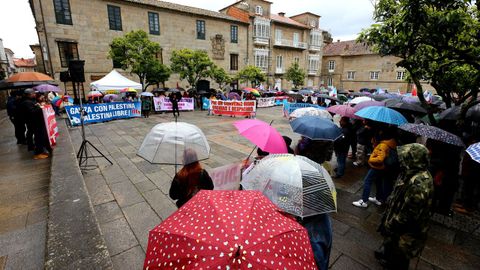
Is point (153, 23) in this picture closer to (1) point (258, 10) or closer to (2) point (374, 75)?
(1) point (258, 10)

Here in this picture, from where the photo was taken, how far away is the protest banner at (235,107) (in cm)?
1489

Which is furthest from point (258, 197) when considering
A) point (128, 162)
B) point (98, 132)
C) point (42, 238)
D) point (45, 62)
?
point (45, 62)

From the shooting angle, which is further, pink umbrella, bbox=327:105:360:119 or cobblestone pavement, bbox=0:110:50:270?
pink umbrella, bbox=327:105:360:119

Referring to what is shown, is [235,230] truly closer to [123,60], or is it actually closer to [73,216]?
[73,216]

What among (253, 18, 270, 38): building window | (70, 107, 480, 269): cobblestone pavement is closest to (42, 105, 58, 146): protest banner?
(70, 107, 480, 269): cobblestone pavement

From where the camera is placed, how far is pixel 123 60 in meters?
17.7

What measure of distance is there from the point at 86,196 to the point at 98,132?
25.6 feet

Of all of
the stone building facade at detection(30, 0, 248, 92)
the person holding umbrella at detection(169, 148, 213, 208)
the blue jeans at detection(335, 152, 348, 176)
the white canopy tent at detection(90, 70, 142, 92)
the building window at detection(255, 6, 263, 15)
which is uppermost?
the building window at detection(255, 6, 263, 15)

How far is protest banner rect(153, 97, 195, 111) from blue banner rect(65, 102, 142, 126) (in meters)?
1.70

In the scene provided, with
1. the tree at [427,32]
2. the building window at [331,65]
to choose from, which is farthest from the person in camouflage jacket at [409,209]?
the building window at [331,65]

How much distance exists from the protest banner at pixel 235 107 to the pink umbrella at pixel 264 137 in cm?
1111

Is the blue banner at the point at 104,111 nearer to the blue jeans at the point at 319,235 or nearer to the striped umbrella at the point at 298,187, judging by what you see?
the striped umbrella at the point at 298,187

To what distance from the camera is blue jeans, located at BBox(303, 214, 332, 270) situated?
6.90 ft

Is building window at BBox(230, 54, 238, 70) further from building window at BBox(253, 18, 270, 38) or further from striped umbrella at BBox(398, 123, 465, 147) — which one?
striped umbrella at BBox(398, 123, 465, 147)
